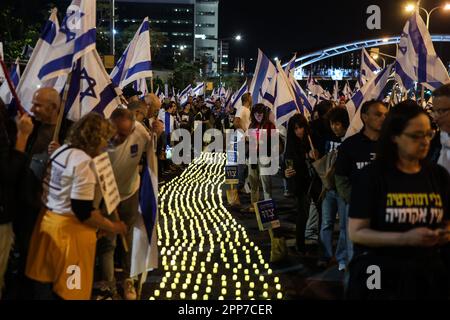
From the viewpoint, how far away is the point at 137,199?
5.89m

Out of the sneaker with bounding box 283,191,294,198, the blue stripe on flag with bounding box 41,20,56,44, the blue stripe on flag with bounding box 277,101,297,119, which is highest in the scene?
the blue stripe on flag with bounding box 41,20,56,44

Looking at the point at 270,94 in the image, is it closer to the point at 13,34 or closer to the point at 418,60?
the point at 418,60

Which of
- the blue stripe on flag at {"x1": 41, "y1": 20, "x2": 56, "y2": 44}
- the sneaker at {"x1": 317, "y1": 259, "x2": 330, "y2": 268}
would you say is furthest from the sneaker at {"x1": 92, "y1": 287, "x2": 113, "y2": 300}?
the sneaker at {"x1": 317, "y1": 259, "x2": 330, "y2": 268}

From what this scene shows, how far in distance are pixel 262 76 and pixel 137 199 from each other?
18.9 ft

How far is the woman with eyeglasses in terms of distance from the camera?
328 cm

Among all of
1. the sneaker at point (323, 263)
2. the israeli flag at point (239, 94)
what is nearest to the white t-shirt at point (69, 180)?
the sneaker at point (323, 263)

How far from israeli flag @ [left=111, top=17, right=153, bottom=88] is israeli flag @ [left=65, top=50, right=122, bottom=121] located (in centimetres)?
348

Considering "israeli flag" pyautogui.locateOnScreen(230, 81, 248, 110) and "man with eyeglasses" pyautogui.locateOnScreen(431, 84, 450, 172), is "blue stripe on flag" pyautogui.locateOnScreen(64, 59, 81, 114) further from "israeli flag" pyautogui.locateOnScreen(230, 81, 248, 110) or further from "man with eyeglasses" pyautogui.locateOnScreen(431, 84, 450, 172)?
"israeli flag" pyautogui.locateOnScreen(230, 81, 248, 110)

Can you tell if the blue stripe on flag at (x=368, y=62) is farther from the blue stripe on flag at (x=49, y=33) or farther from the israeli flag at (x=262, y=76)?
the blue stripe on flag at (x=49, y=33)

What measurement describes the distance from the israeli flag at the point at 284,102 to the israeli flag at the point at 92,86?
3.72 meters

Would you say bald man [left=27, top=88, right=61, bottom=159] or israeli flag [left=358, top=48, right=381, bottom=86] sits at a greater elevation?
israeli flag [left=358, top=48, right=381, bottom=86]
